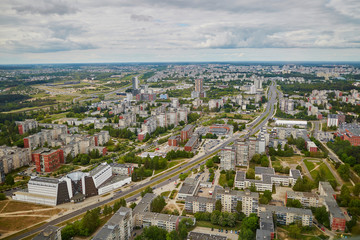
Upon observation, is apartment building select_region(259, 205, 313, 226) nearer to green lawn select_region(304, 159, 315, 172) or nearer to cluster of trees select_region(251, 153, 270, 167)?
cluster of trees select_region(251, 153, 270, 167)

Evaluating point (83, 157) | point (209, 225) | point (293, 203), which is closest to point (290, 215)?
point (293, 203)

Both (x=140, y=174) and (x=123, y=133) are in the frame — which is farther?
(x=123, y=133)

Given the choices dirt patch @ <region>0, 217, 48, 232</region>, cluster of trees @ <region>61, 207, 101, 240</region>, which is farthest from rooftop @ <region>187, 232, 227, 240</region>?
dirt patch @ <region>0, 217, 48, 232</region>

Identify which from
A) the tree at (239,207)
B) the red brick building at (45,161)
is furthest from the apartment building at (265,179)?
the red brick building at (45,161)

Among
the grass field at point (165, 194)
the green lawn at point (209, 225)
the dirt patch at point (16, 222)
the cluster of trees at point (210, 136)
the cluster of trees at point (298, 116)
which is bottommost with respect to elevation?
the dirt patch at point (16, 222)

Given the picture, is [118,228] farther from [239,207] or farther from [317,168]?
[317,168]

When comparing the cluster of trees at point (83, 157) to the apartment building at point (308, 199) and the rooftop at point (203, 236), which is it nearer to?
the rooftop at point (203, 236)
